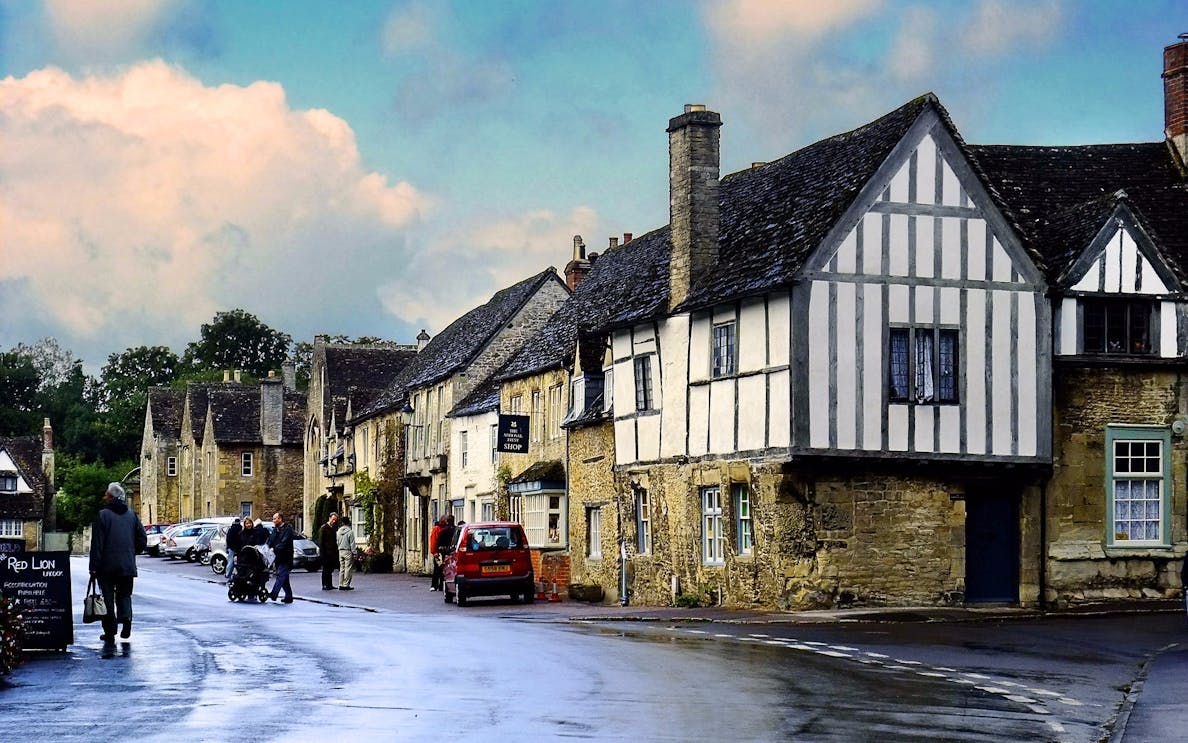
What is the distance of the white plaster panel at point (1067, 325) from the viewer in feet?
104

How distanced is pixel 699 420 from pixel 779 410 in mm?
3593

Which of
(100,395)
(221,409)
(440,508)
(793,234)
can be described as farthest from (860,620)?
(100,395)

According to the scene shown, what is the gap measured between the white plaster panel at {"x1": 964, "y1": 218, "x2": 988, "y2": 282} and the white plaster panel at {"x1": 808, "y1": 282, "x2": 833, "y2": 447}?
268 cm

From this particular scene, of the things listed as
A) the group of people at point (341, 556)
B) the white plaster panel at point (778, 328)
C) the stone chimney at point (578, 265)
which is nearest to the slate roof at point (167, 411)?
the stone chimney at point (578, 265)

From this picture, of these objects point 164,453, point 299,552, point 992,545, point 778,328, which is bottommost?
point 299,552

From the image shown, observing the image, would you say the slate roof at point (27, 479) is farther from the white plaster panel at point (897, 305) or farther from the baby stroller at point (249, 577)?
the white plaster panel at point (897, 305)

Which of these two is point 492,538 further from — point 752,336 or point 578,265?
point 578,265

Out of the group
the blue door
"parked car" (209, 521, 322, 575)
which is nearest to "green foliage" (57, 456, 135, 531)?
"parked car" (209, 521, 322, 575)

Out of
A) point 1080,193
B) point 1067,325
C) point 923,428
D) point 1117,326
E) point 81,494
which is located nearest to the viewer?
point 923,428

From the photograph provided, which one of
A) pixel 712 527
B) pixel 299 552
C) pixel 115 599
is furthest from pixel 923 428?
pixel 299 552

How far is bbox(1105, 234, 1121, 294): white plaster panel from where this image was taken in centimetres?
3167

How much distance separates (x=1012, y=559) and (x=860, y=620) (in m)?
5.43

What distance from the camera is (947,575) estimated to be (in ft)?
101

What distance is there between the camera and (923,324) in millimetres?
30812
